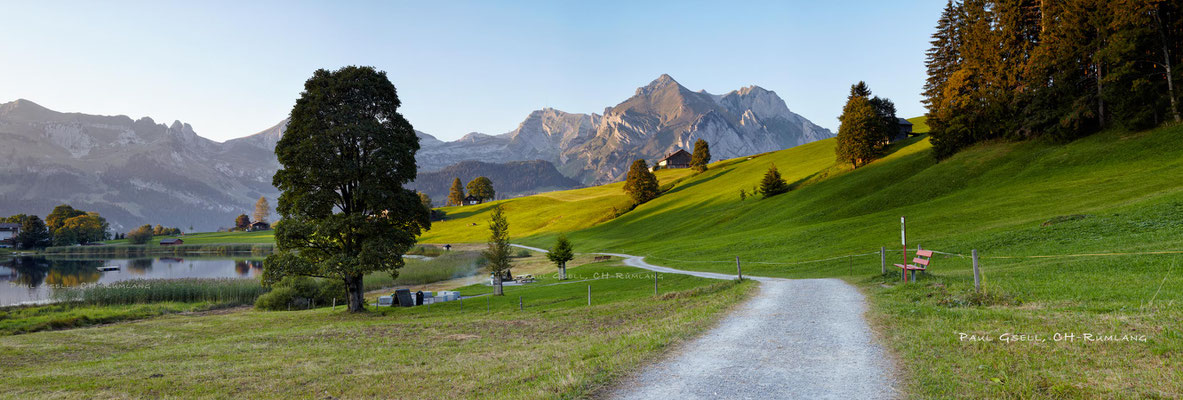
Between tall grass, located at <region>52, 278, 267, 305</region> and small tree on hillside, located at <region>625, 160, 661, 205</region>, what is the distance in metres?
74.4

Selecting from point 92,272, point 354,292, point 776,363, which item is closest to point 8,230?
point 92,272

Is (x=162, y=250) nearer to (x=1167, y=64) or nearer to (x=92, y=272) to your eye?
(x=92, y=272)

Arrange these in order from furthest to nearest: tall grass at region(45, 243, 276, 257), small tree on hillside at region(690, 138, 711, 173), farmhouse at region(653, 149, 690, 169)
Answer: farmhouse at region(653, 149, 690, 169) < small tree on hillside at region(690, 138, 711, 173) < tall grass at region(45, 243, 276, 257)

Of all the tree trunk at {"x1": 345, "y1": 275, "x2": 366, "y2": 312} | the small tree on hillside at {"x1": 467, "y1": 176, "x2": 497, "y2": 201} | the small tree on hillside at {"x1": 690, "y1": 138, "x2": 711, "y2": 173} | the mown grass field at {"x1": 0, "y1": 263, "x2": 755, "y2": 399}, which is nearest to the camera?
the mown grass field at {"x1": 0, "y1": 263, "x2": 755, "y2": 399}

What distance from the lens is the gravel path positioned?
830cm

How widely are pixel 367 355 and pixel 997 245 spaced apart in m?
32.8

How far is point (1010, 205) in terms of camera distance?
128 ft

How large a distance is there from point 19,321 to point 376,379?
3731 centimetres

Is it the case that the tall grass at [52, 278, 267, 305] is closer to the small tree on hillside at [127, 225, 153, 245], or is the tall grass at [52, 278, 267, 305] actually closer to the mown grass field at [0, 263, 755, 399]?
the mown grass field at [0, 263, 755, 399]

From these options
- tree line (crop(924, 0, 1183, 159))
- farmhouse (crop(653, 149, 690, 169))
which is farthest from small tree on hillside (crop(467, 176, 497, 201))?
tree line (crop(924, 0, 1183, 159))

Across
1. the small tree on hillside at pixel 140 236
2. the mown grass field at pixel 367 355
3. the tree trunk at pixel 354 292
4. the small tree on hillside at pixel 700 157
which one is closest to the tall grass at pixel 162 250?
the small tree on hillside at pixel 140 236

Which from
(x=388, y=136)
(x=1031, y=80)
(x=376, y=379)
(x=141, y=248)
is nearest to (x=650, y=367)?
(x=376, y=379)

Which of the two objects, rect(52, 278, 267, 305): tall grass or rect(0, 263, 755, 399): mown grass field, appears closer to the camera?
rect(0, 263, 755, 399): mown grass field

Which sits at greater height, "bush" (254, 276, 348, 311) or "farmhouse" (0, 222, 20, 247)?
"farmhouse" (0, 222, 20, 247)
